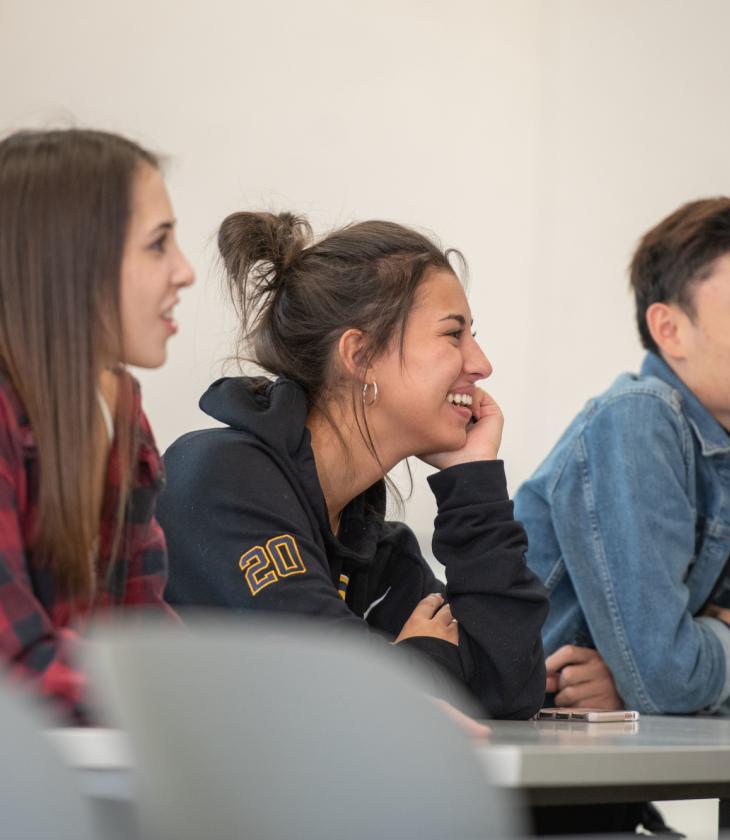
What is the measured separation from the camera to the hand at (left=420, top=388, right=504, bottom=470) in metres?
1.76

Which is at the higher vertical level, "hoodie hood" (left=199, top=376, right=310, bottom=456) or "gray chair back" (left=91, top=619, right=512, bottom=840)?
"gray chair back" (left=91, top=619, right=512, bottom=840)

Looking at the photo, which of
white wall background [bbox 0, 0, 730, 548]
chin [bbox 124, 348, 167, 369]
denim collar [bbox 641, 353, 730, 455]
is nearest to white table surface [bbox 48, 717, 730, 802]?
chin [bbox 124, 348, 167, 369]

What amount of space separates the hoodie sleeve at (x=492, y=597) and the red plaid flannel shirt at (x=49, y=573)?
1.49 ft

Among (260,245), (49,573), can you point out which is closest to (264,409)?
(260,245)

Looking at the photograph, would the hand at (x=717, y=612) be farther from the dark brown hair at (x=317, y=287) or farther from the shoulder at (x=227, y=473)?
the shoulder at (x=227, y=473)

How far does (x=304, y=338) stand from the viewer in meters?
1.77

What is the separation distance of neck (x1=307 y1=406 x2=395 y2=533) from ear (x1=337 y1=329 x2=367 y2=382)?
0.06 m

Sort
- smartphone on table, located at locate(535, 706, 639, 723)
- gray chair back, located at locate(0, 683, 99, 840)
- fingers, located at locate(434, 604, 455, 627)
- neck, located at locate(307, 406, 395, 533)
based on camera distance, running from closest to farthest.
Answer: gray chair back, located at locate(0, 683, 99, 840) < smartphone on table, located at locate(535, 706, 639, 723) < fingers, located at locate(434, 604, 455, 627) < neck, located at locate(307, 406, 395, 533)

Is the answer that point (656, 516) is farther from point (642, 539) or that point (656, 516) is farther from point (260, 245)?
point (260, 245)

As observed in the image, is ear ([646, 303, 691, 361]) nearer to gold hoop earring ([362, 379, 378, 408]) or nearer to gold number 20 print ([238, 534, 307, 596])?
gold hoop earring ([362, 379, 378, 408])

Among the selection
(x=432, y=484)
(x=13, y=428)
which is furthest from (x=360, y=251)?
(x=13, y=428)

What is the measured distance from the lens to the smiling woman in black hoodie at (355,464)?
1.50 metres

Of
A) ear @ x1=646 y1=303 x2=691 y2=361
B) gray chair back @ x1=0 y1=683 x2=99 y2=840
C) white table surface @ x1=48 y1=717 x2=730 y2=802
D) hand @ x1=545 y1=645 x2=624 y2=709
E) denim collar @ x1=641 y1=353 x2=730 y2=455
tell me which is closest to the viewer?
gray chair back @ x1=0 y1=683 x2=99 y2=840

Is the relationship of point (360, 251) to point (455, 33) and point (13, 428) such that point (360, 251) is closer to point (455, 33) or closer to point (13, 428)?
point (13, 428)
